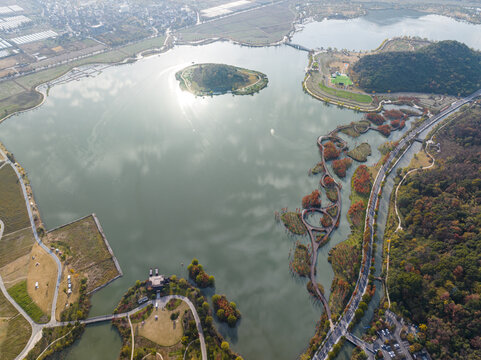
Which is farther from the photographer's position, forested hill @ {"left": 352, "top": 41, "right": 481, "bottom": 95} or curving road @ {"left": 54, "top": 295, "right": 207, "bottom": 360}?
forested hill @ {"left": 352, "top": 41, "right": 481, "bottom": 95}

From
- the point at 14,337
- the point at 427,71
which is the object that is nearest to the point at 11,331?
the point at 14,337

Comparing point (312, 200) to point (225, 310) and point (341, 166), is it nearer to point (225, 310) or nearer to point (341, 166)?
point (341, 166)

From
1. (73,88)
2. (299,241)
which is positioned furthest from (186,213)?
(73,88)

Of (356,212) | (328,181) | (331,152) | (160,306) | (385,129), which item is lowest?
(160,306)

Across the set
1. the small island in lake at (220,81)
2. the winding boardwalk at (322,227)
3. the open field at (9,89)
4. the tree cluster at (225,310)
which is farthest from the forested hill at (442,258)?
the open field at (9,89)

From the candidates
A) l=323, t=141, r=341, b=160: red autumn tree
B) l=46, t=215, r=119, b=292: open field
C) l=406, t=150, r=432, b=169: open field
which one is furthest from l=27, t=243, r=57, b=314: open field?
l=406, t=150, r=432, b=169: open field

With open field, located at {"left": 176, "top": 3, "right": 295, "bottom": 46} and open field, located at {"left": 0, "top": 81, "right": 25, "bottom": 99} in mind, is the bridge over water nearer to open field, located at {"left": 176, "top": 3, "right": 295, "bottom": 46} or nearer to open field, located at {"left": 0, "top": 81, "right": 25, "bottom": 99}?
open field, located at {"left": 176, "top": 3, "right": 295, "bottom": 46}
